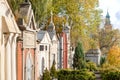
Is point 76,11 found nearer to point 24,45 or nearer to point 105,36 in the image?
point 105,36

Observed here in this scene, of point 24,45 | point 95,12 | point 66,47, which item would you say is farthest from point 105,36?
point 24,45

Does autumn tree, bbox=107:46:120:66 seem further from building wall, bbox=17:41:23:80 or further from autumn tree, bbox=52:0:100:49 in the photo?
building wall, bbox=17:41:23:80

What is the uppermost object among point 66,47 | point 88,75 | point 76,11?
point 76,11

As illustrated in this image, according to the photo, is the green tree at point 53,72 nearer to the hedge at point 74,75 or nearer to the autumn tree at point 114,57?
the hedge at point 74,75

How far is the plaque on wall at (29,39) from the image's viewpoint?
2005 cm

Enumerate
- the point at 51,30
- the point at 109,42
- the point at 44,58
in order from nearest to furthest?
the point at 44,58 < the point at 51,30 < the point at 109,42

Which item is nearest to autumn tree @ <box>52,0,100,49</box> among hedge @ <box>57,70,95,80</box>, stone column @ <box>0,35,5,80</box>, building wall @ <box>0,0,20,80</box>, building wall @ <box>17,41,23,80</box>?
hedge @ <box>57,70,95,80</box>

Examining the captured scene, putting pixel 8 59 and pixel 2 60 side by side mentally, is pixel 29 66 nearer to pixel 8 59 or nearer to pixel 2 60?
pixel 8 59

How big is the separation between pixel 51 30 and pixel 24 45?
15.5 metres

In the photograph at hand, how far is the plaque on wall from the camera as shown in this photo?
20047mm

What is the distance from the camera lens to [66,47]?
38219 millimetres

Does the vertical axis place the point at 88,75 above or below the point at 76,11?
below

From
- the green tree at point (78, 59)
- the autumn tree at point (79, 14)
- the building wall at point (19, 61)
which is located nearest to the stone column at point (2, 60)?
the building wall at point (19, 61)

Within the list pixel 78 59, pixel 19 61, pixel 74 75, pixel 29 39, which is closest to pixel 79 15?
pixel 78 59
